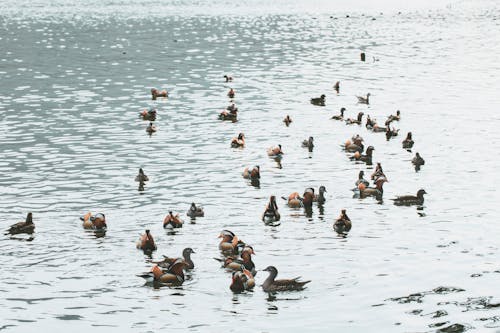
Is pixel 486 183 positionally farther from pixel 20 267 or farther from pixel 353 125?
pixel 20 267

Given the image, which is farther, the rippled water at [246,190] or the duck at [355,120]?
the duck at [355,120]

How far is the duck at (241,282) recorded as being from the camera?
28.1 m

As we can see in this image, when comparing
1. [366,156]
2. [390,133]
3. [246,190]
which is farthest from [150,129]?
[246,190]

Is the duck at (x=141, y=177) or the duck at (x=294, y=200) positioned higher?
the duck at (x=141, y=177)

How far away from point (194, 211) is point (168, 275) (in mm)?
8998

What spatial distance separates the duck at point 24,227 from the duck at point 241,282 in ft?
36.9

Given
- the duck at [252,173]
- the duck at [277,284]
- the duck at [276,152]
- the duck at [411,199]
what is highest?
the duck at [276,152]

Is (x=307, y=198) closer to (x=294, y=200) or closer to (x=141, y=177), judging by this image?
(x=294, y=200)

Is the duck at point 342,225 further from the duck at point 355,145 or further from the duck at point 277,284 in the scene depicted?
the duck at point 355,145

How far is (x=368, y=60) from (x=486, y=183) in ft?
217

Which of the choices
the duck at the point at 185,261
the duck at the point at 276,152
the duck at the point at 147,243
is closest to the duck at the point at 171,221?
the duck at the point at 147,243

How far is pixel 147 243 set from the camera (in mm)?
32375

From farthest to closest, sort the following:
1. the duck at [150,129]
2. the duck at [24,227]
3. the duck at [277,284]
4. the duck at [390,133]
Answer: the duck at [150,129]
the duck at [390,133]
the duck at [24,227]
the duck at [277,284]

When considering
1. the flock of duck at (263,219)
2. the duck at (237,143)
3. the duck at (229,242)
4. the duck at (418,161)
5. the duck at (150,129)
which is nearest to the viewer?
the flock of duck at (263,219)
